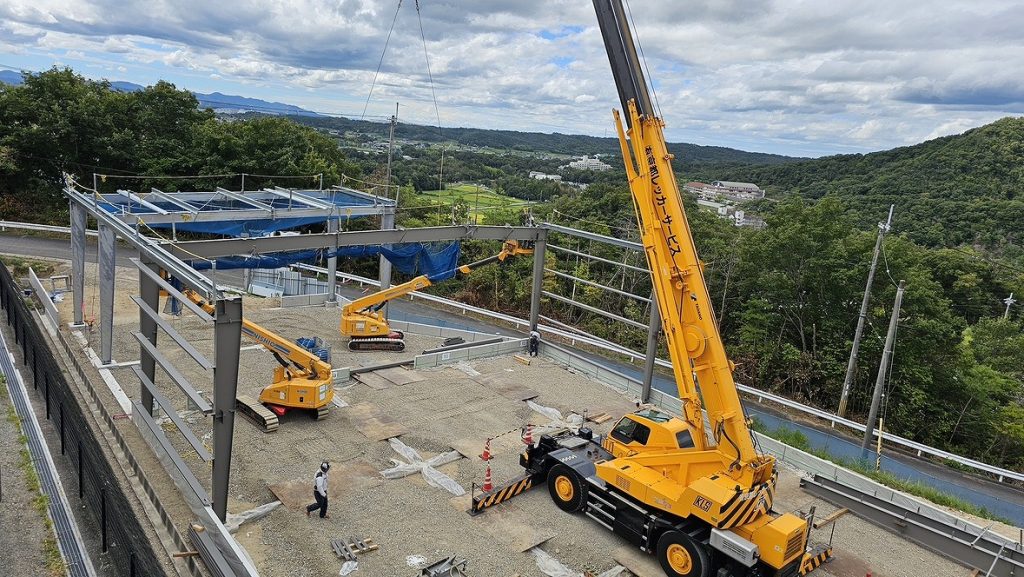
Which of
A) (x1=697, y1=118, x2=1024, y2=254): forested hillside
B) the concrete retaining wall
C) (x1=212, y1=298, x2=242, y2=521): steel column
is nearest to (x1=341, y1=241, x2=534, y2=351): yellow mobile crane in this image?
the concrete retaining wall

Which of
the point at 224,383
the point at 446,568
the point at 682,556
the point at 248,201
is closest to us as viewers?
the point at 224,383

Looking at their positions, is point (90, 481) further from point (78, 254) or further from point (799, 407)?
point (799, 407)

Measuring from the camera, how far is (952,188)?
178 ft

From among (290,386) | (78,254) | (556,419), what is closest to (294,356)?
(290,386)

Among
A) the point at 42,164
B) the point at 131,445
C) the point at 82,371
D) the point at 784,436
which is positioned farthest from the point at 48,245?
the point at 784,436

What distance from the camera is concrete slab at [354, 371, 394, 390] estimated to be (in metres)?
19.3

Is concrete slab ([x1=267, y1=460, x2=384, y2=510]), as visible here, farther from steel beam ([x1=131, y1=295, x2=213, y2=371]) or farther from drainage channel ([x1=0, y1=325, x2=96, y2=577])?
drainage channel ([x1=0, y1=325, x2=96, y2=577])

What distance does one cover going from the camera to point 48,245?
3553cm

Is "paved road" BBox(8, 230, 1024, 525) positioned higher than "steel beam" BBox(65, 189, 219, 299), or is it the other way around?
"steel beam" BBox(65, 189, 219, 299)

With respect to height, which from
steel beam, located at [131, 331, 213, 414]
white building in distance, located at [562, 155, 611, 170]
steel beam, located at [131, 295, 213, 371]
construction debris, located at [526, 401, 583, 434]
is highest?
white building in distance, located at [562, 155, 611, 170]

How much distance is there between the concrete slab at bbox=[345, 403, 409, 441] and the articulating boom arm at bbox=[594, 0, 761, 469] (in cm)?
803

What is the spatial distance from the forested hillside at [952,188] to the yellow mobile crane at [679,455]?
41196 mm

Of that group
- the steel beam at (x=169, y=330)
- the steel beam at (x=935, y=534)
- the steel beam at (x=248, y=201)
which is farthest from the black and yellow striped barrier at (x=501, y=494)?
the steel beam at (x=248, y=201)

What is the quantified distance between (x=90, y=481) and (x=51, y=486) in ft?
5.17
